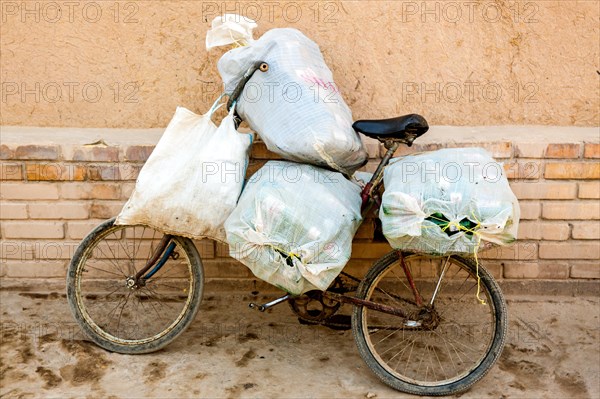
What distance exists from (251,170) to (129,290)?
1.05m

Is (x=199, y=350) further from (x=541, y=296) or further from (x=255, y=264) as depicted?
(x=541, y=296)

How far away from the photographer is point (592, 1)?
12.6 feet

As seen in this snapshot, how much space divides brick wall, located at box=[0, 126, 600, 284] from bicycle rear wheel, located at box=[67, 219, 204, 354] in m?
0.20

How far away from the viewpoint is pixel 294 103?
3.33 metres

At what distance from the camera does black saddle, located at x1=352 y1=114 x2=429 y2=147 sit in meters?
3.21

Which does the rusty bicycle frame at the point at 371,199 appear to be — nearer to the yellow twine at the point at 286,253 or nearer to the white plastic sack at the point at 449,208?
the white plastic sack at the point at 449,208

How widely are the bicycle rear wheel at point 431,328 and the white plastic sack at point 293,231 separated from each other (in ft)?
1.12

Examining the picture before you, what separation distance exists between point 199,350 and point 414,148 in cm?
163

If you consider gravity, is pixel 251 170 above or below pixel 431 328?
above

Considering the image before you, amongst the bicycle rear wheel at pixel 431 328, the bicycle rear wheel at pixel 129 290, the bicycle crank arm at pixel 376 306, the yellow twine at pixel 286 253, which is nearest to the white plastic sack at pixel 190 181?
the bicycle rear wheel at pixel 129 290

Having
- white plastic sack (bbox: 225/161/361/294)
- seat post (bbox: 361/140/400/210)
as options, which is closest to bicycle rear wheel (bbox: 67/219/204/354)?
white plastic sack (bbox: 225/161/361/294)

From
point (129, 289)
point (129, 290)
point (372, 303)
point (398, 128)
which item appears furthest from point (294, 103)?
point (129, 290)

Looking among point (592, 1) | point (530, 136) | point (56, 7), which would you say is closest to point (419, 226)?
point (530, 136)

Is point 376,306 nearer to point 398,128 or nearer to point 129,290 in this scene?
point 398,128
